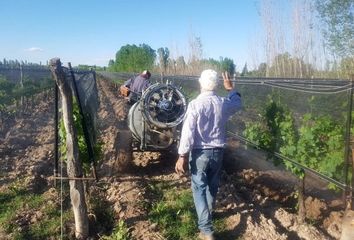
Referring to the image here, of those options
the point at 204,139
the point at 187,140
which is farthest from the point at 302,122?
the point at 187,140

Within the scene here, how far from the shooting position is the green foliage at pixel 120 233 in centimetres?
459

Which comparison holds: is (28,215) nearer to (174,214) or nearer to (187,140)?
(174,214)

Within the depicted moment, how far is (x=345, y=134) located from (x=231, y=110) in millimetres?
1285

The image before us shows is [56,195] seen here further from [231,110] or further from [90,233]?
[231,110]

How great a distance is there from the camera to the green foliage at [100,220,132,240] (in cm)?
459

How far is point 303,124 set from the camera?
18.2ft

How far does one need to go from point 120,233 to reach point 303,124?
2753mm

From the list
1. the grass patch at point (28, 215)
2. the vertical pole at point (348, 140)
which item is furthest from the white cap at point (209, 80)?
the grass patch at point (28, 215)

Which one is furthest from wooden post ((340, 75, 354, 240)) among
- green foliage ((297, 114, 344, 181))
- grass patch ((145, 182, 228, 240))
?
grass patch ((145, 182, 228, 240))

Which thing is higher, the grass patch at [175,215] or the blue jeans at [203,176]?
Result: the blue jeans at [203,176]

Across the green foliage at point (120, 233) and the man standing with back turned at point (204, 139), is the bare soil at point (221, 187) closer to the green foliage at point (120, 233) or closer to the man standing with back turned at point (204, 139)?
the green foliage at point (120, 233)

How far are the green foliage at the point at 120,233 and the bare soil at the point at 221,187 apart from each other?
9 cm

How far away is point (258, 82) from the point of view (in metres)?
6.01

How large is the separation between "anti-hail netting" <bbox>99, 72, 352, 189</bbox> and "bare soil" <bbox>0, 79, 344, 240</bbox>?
0.71 m
